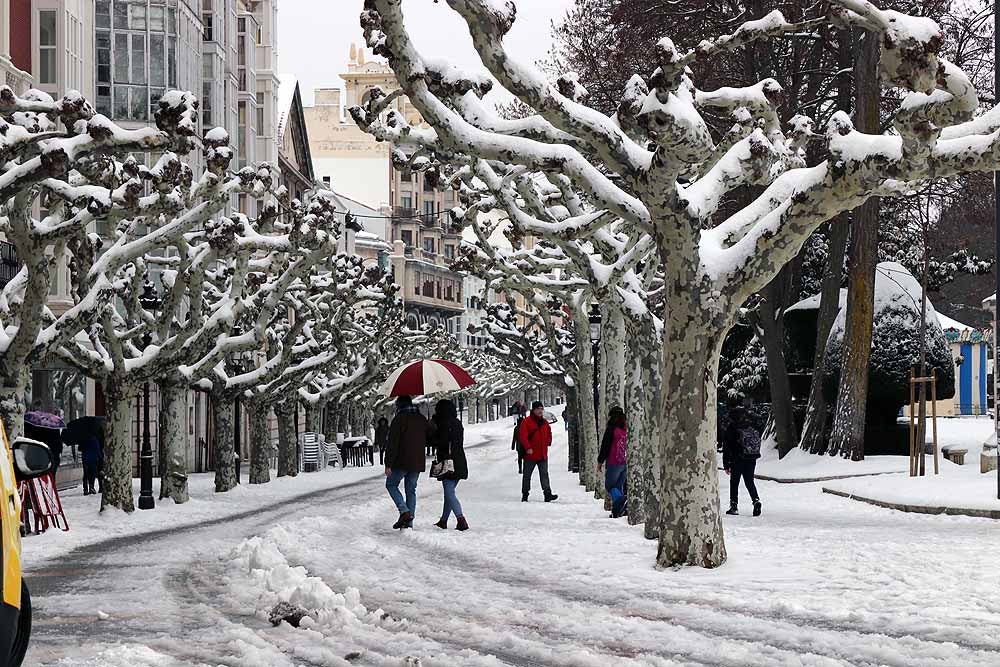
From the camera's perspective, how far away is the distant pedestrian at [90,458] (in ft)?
101

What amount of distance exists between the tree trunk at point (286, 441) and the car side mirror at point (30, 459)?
34.7 m

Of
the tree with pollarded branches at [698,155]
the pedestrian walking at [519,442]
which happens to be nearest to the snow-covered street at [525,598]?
the tree with pollarded branches at [698,155]

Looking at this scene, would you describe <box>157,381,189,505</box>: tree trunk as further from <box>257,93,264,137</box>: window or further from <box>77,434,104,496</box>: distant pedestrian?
<box>257,93,264,137</box>: window

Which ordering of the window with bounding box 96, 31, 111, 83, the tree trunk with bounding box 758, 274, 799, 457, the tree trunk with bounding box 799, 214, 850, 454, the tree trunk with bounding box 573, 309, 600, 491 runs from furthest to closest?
the window with bounding box 96, 31, 111, 83 → the tree trunk with bounding box 758, 274, 799, 457 → the tree trunk with bounding box 799, 214, 850, 454 → the tree trunk with bounding box 573, 309, 600, 491

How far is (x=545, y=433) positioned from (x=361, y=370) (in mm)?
21873

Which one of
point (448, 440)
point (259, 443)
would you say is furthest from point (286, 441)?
point (448, 440)

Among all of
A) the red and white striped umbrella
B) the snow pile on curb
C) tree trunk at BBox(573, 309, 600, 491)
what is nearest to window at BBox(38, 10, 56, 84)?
tree trunk at BBox(573, 309, 600, 491)

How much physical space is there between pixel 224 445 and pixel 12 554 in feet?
89.6

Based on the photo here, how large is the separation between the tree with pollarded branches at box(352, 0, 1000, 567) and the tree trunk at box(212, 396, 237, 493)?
19418 millimetres

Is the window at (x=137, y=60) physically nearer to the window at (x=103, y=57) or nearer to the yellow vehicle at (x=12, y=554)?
the window at (x=103, y=57)

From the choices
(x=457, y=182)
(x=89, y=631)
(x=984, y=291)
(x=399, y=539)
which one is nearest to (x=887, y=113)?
(x=457, y=182)

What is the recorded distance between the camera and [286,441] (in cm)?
4156

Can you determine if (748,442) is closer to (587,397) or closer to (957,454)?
(587,397)

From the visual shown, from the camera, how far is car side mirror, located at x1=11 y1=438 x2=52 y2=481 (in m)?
6.25
